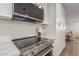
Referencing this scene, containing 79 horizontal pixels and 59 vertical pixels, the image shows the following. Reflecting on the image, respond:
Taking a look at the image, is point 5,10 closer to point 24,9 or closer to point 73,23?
point 24,9

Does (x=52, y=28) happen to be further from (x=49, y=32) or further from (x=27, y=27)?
(x=27, y=27)

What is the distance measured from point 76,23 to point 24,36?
4844mm

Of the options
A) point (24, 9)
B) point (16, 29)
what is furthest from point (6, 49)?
point (24, 9)

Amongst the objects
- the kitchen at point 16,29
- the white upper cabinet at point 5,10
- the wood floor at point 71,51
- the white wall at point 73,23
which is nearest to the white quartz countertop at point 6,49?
the kitchen at point 16,29

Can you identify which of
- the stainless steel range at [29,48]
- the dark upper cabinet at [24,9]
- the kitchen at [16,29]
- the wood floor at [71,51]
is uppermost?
the dark upper cabinet at [24,9]

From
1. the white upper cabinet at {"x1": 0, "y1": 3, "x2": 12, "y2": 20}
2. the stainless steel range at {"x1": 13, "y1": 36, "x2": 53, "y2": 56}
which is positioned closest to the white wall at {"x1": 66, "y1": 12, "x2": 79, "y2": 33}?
the stainless steel range at {"x1": 13, "y1": 36, "x2": 53, "y2": 56}

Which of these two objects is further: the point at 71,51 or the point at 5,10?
the point at 71,51

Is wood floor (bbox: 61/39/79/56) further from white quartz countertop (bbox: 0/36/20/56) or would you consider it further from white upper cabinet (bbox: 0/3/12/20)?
white upper cabinet (bbox: 0/3/12/20)

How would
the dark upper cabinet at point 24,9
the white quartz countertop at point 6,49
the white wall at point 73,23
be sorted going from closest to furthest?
the white quartz countertop at point 6,49
the dark upper cabinet at point 24,9
the white wall at point 73,23

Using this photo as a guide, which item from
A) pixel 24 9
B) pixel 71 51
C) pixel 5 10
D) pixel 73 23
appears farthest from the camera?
pixel 73 23

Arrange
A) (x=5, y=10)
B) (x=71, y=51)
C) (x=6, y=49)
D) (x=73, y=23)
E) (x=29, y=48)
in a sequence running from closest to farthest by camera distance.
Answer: (x=5, y=10)
(x=6, y=49)
(x=29, y=48)
(x=71, y=51)
(x=73, y=23)

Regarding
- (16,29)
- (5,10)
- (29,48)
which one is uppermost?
(5,10)

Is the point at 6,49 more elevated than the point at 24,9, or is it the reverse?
the point at 24,9

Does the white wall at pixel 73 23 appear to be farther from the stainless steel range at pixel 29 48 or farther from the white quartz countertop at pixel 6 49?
the white quartz countertop at pixel 6 49
